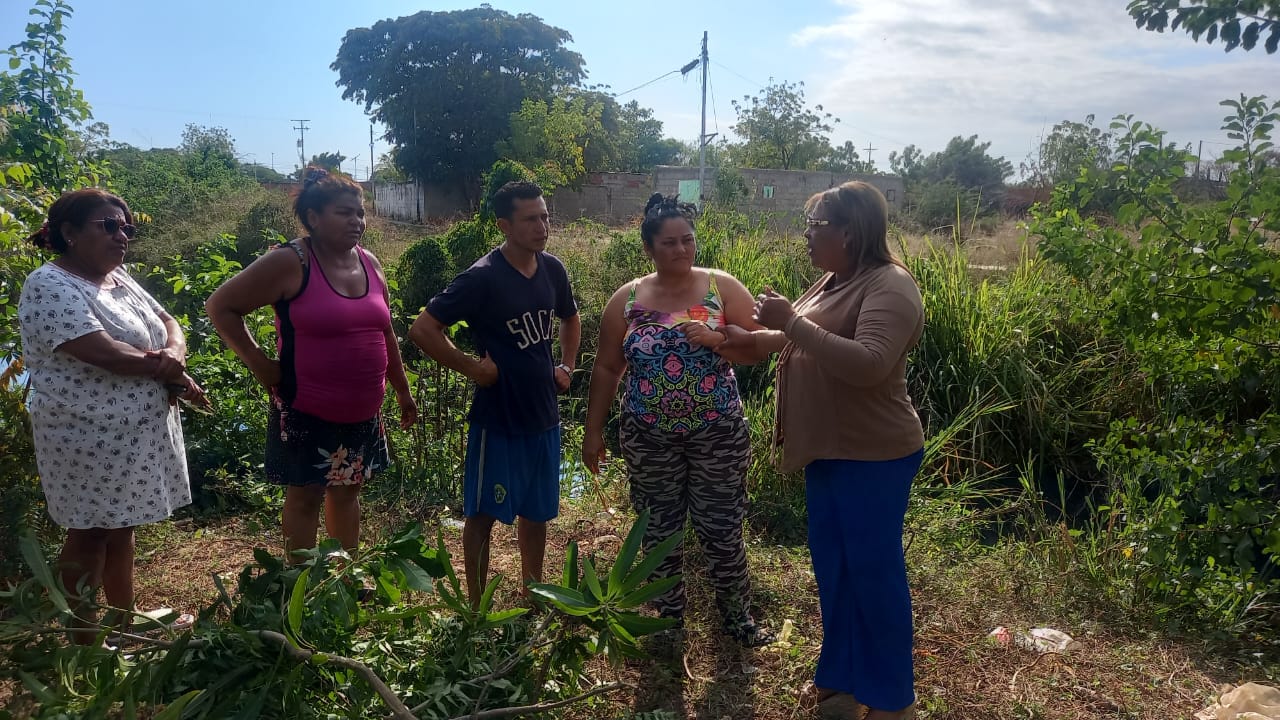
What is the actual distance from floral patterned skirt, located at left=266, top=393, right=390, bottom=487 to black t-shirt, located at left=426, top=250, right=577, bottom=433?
47 centimetres

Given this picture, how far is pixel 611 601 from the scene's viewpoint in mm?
1620

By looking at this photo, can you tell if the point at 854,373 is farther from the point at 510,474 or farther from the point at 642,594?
the point at 510,474

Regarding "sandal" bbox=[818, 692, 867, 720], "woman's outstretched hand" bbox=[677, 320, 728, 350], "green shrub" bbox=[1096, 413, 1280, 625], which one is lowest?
"sandal" bbox=[818, 692, 867, 720]

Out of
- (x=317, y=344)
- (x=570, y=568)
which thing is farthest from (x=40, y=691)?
(x=317, y=344)

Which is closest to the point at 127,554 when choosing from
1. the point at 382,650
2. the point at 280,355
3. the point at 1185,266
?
the point at 280,355

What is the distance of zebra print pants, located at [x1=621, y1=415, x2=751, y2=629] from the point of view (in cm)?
283

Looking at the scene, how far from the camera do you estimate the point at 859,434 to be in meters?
2.33

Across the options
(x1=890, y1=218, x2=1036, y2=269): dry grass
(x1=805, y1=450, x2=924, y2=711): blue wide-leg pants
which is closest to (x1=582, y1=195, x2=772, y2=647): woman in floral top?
(x1=805, y1=450, x2=924, y2=711): blue wide-leg pants

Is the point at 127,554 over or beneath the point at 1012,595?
over

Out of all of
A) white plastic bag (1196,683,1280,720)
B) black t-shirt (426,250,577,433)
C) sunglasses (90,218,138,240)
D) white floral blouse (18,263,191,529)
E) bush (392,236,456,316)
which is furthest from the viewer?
bush (392,236,456,316)

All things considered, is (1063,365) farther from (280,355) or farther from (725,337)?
(280,355)

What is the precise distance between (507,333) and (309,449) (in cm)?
79

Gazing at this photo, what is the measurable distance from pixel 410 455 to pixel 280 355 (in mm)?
1961

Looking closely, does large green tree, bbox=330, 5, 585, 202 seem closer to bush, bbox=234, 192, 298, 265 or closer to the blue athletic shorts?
bush, bbox=234, 192, 298, 265
